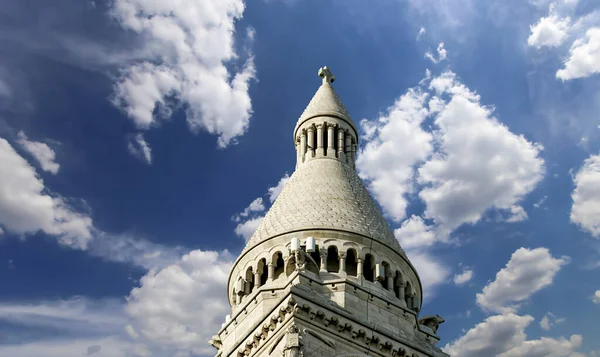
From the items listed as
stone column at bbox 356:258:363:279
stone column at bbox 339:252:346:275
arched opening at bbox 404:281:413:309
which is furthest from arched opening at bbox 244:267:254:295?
arched opening at bbox 404:281:413:309

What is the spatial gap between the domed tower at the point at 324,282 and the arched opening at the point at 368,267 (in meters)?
0.04

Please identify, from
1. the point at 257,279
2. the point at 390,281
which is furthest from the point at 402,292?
the point at 257,279

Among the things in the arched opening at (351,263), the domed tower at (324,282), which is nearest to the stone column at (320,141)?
the domed tower at (324,282)

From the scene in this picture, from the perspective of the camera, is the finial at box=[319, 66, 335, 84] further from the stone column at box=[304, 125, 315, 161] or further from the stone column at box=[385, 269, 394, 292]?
the stone column at box=[385, 269, 394, 292]

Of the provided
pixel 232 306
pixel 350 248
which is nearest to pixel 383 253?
pixel 350 248

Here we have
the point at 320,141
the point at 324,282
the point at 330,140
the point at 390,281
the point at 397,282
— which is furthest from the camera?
the point at 330,140

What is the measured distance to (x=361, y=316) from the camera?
33750 millimetres

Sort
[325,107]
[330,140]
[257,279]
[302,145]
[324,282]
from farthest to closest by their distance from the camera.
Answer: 1. [325,107]
2. [302,145]
3. [330,140]
4. [257,279]
5. [324,282]

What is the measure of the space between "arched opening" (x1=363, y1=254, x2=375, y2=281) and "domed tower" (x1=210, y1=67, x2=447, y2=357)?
0.13ft

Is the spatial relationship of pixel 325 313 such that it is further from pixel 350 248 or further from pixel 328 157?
pixel 328 157

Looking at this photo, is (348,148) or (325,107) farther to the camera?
(325,107)

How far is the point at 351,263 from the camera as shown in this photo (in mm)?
36250

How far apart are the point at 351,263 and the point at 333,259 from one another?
79cm

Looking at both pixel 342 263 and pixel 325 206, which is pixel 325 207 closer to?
pixel 325 206
